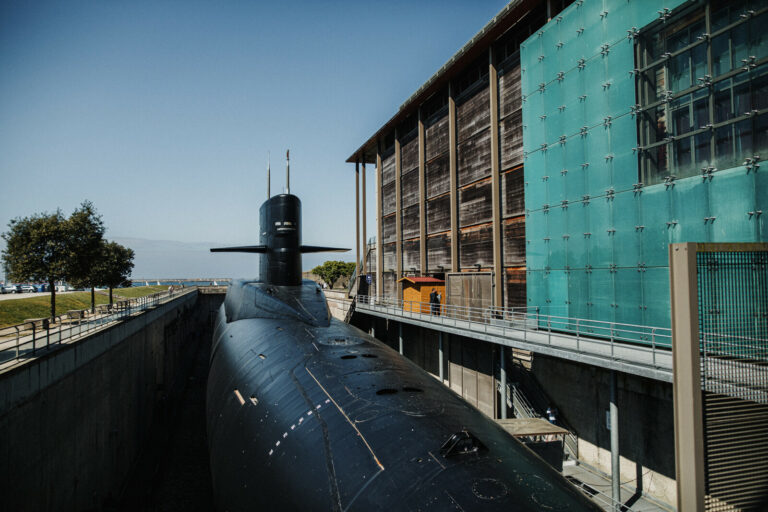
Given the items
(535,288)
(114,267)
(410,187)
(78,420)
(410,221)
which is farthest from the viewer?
(114,267)

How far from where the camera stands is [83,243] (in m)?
20.4

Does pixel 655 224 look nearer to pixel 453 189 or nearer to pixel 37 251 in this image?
Answer: pixel 453 189

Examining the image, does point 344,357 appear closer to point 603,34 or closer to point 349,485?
point 349,485

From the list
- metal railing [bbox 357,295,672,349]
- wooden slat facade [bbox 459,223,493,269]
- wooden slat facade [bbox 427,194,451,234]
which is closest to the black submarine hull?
metal railing [bbox 357,295,672,349]

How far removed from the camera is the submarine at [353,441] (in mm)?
4328

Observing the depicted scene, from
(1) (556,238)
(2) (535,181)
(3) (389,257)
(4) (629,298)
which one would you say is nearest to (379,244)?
(3) (389,257)

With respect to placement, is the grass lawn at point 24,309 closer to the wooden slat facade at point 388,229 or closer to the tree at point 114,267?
the tree at point 114,267

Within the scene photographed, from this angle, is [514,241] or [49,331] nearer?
[49,331]

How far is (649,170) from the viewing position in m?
12.7

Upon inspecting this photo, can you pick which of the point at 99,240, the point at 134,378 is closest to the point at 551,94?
the point at 134,378

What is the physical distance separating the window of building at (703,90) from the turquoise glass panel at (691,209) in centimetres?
38

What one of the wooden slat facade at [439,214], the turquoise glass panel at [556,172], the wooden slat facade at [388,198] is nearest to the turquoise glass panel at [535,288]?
the turquoise glass panel at [556,172]

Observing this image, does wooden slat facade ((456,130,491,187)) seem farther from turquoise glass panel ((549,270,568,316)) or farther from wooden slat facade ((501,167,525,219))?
turquoise glass panel ((549,270,568,316))

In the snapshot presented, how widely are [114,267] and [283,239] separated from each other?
2376 cm
